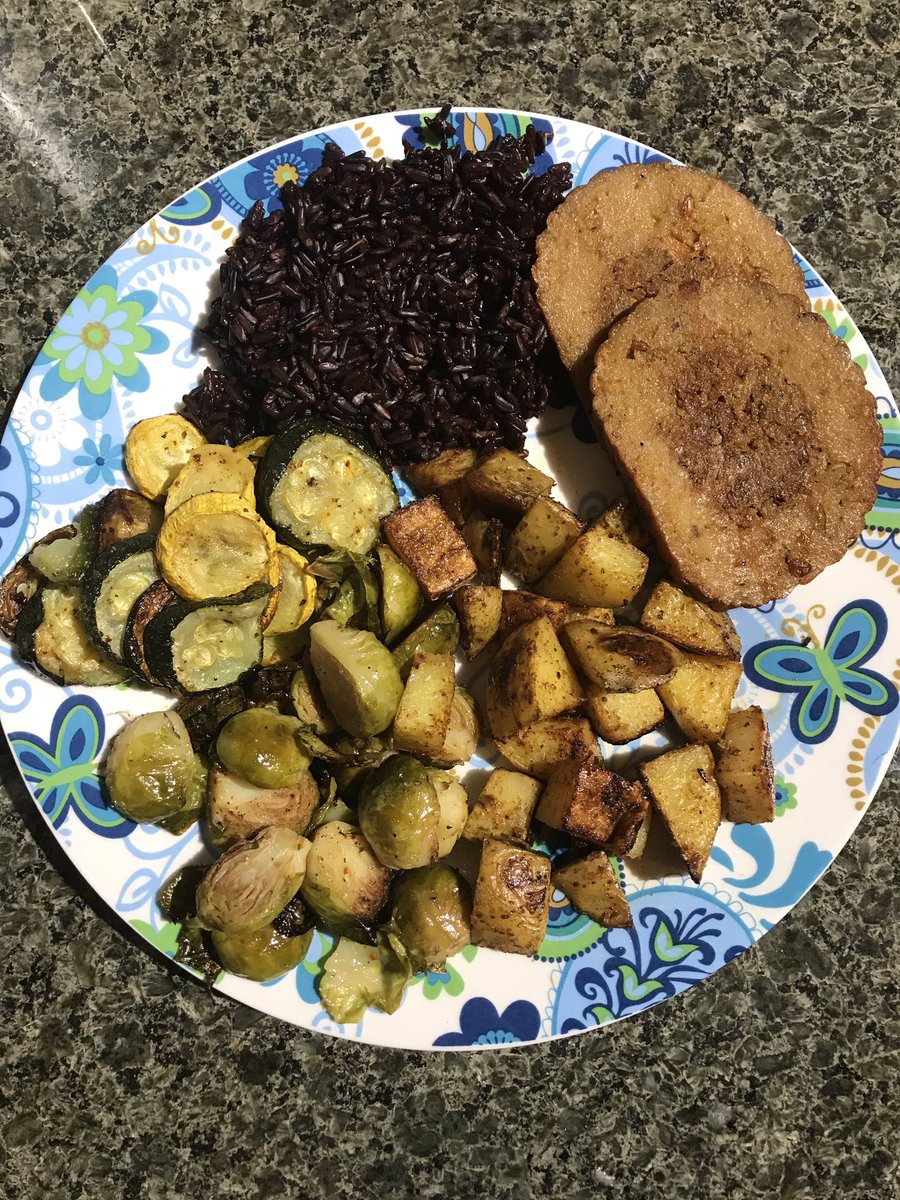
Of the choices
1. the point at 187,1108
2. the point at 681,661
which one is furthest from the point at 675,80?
the point at 187,1108

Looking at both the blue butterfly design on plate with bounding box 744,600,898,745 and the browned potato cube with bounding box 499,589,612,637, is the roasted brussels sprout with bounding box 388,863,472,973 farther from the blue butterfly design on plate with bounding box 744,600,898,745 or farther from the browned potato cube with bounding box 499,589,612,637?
the blue butterfly design on plate with bounding box 744,600,898,745

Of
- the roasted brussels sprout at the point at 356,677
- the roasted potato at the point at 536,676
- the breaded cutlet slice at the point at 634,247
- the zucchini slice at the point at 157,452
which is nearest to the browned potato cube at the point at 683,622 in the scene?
the roasted potato at the point at 536,676

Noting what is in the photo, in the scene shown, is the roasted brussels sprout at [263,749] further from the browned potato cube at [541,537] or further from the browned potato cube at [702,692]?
the browned potato cube at [702,692]

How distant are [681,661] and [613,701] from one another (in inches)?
12.4

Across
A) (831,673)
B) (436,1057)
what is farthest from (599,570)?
(436,1057)

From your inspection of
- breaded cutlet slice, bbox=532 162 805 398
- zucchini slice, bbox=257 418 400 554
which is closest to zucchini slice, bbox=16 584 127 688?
zucchini slice, bbox=257 418 400 554

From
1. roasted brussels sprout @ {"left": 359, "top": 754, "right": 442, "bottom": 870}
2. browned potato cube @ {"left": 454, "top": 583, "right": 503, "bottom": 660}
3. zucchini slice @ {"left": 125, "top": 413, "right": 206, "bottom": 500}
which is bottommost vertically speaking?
roasted brussels sprout @ {"left": 359, "top": 754, "right": 442, "bottom": 870}

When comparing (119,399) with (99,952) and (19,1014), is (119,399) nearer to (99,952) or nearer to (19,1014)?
(99,952)

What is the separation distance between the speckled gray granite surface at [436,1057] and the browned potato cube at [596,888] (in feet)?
2.76

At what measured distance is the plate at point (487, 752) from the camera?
129 inches

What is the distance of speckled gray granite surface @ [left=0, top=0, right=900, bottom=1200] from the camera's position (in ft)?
12.0

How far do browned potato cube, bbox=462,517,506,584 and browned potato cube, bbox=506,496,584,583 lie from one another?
0.07 m

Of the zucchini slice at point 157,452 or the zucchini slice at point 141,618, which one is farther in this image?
the zucchini slice at point 157,452

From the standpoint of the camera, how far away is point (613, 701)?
3246mm
